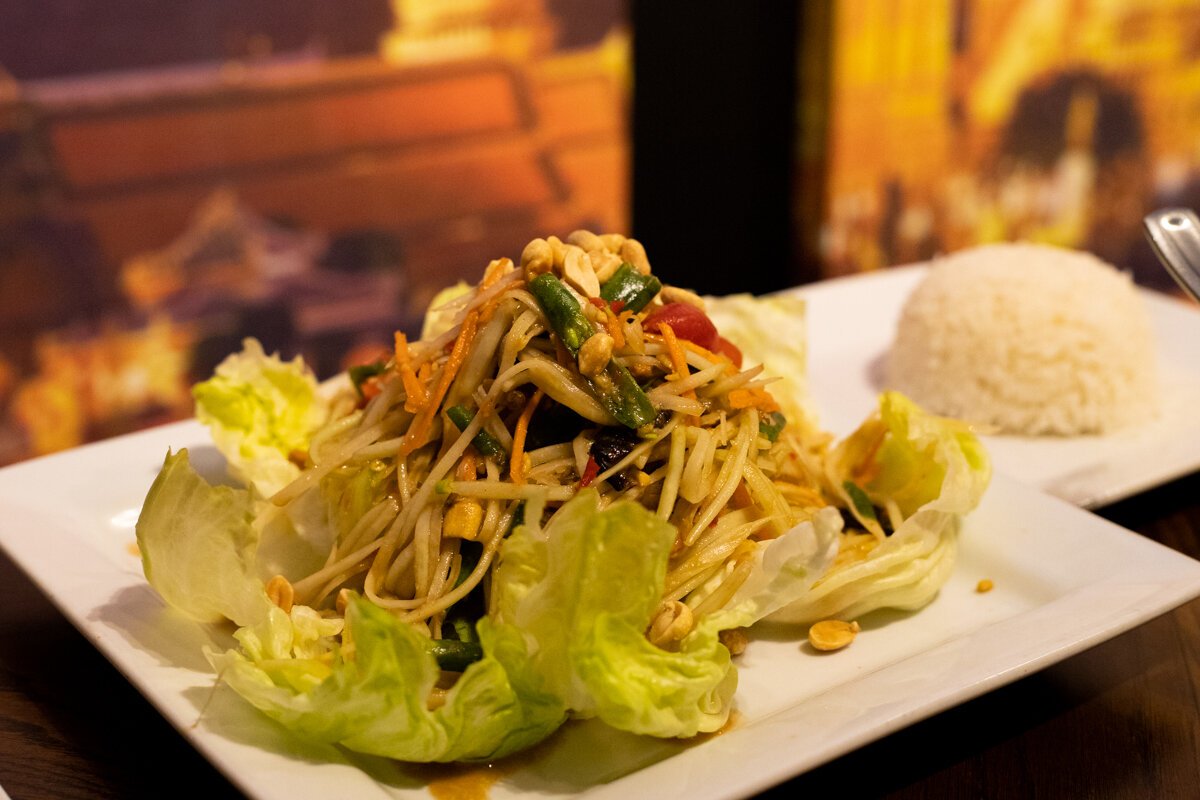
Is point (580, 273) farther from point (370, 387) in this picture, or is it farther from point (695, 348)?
point (370, 387)

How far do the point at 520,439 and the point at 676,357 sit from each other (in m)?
0.33

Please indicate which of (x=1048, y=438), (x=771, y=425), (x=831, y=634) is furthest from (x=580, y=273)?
(x=1048, y=438)

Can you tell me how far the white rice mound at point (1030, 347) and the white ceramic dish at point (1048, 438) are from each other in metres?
0.08

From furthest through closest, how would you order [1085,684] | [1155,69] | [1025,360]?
[1155,69]
[1025,360]
[1085,684]

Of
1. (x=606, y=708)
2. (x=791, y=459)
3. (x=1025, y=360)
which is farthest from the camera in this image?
(x=1025, y=360)

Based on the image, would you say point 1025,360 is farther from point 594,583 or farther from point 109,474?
point 109,474

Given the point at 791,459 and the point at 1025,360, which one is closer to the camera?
the point at 791,459

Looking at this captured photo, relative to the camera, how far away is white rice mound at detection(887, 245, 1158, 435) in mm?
3133

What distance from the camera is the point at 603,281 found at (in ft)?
Answer: 7.21

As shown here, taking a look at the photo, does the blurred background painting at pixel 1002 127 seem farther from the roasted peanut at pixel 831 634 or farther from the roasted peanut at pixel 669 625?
the roasted peanut at pixel 669 625

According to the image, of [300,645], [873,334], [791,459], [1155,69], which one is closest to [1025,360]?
[873,334]

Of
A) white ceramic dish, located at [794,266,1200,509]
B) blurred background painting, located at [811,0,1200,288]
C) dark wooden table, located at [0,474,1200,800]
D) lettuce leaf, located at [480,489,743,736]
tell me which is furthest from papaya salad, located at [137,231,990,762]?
blurred background painting, located at [811,0,1200,288]

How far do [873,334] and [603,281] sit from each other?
68.1 inches

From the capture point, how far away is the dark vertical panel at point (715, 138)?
17.6 ft
